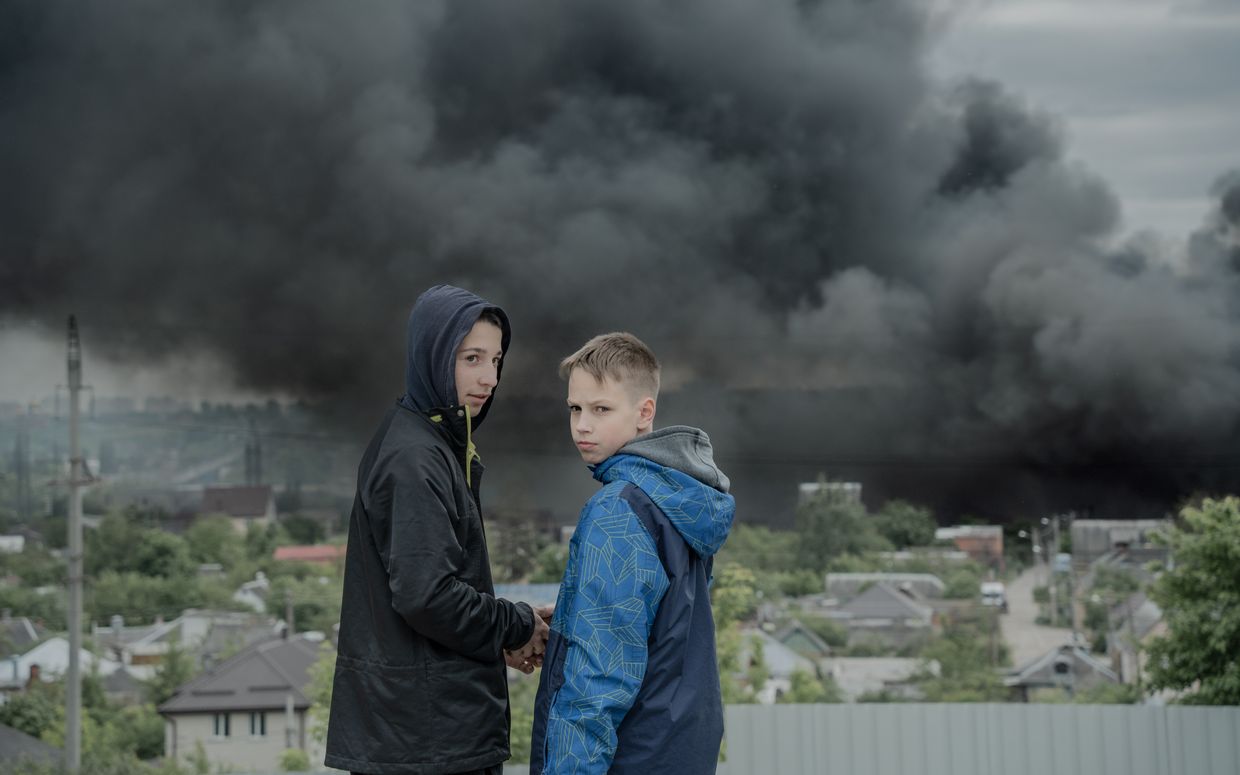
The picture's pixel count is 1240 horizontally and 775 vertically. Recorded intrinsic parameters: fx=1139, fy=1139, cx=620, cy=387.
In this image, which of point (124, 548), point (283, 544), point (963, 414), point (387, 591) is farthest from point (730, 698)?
point (387, 591)

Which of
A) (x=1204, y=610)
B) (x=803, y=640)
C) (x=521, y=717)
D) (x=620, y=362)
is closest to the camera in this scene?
(x=620, y=362)

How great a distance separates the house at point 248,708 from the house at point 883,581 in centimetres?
464

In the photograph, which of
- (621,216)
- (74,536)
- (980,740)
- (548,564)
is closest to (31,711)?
(74,536)

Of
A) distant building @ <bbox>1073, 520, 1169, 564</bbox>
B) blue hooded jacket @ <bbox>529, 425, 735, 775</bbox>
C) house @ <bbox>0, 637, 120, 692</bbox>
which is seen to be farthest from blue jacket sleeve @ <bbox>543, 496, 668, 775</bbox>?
house @ <bbox>0, 637, 120, 692</bbox>

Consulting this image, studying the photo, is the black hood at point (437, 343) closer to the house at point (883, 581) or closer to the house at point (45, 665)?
the house at point (883, 581)

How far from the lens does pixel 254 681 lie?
33.4 ft

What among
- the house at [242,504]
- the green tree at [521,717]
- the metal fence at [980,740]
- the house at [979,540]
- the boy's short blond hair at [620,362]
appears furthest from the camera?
the house at [242,504]

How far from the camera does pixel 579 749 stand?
48.6 inches

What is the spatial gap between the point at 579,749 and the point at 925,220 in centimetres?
952

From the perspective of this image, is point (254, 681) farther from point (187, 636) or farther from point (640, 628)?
point (640, 628)

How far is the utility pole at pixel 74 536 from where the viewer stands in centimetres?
980

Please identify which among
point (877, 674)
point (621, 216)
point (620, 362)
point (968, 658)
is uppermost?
point (621, 216)

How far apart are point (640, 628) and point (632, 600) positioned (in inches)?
1.3

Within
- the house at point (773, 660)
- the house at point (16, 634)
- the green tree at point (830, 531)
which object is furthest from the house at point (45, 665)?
the green tree at point (830, 531)
